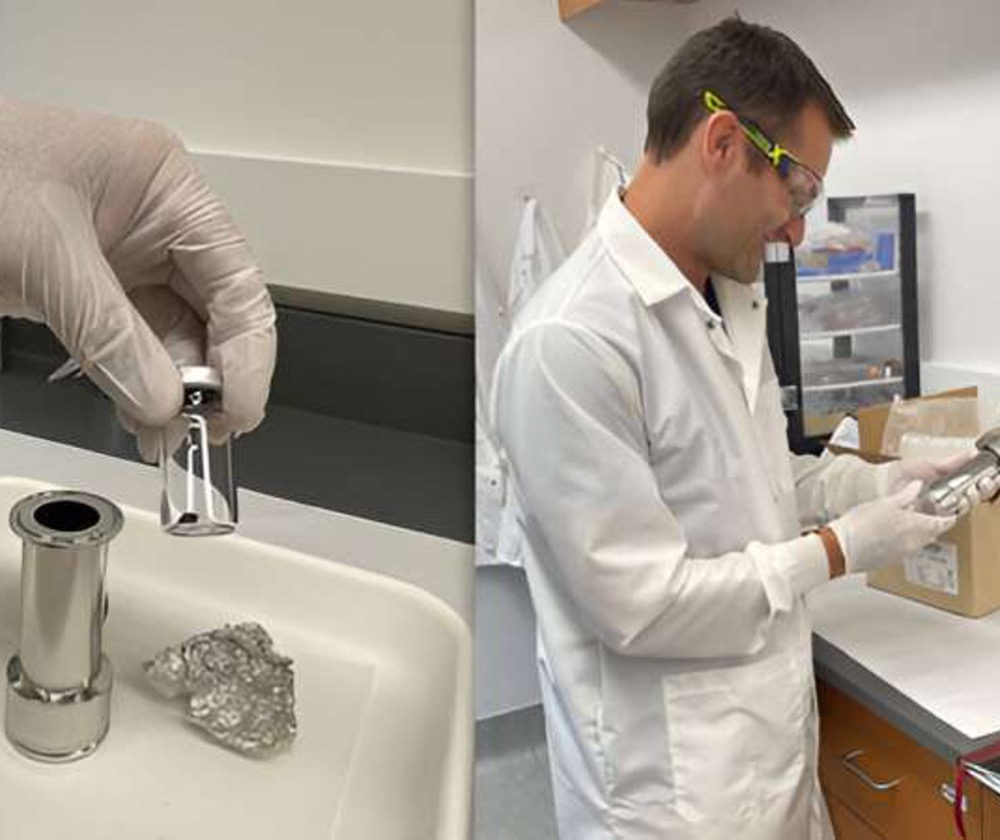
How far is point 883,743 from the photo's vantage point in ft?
4.04

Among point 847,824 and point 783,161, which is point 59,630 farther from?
point 847,824

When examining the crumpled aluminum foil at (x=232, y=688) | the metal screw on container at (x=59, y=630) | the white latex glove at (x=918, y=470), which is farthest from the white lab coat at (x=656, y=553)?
the metal screw on container at (x=59, y=630)

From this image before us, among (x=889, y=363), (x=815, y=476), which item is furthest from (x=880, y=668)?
(x=889, y=363)

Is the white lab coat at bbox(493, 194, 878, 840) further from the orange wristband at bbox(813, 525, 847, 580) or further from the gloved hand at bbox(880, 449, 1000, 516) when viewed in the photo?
the gloved hand at bbox(880, 449, 1000, 516)

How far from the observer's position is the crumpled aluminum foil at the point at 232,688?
66cm

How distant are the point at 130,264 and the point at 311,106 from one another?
213mm

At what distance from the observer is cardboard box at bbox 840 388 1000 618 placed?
128 centimetres

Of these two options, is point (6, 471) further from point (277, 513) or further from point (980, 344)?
point (980, 344)

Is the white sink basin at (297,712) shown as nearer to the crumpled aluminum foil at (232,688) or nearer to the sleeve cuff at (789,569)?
the crumpled aluminum foil at (232,688)

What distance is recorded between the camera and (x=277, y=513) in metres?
0.80

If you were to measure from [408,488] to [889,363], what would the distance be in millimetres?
1018

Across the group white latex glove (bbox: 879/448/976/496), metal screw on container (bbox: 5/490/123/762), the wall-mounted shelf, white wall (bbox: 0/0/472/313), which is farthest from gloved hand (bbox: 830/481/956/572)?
metal screw on container (bbox: 5/490/123/762)

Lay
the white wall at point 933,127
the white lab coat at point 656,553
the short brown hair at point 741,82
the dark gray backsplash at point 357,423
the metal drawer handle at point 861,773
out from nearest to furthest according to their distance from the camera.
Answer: the dark gray backsplash at point 357,423 < the white lab coat at point 656,553 < the short brown hair at point 741,82 < the metal drawer handle at point 861,773 < the white wall at point 933,127

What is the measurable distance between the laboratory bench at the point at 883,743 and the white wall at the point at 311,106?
2.47 ft
